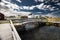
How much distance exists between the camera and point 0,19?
11.2ft

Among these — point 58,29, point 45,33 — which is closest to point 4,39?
point 45,33

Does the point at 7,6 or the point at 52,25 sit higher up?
the point at 7,6

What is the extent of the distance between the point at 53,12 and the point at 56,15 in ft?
0.34

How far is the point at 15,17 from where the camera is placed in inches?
134

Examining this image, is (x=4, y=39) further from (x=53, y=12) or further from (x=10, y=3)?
(x=53, y=12)

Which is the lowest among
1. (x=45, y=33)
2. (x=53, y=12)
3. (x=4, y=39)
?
(x=45, y=33)

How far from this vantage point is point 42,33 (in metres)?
3.43

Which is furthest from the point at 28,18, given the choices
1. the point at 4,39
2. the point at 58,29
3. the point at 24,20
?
the point at 4,39

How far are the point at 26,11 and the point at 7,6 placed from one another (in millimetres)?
479

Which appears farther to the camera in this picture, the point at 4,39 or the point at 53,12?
the point at 53,12

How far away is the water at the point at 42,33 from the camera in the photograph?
3.31m

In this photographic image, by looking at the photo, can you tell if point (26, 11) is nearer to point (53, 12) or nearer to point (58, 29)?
A: point (53, 12)

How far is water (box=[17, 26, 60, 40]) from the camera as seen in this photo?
10.8ft

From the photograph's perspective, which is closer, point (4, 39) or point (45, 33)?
point (4, 39)
